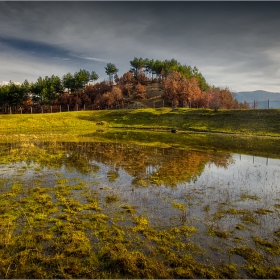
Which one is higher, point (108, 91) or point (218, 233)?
point (108, 91)

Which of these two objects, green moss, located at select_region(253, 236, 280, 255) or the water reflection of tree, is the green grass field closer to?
the water reflection of tree

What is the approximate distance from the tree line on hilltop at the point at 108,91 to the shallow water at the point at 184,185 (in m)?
60.5

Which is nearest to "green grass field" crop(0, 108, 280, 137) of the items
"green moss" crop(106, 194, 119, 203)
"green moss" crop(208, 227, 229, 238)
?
"green moss" crop(106, 194, 119, 203)

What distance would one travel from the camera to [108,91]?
138250mm

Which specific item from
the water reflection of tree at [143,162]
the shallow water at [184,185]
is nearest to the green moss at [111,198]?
the shallow water at [184,185]

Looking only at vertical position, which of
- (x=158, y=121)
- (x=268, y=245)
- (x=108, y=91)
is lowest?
(x=268, y=245)

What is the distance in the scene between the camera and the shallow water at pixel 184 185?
10867 millimetres

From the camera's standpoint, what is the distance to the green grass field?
6091 centimetres

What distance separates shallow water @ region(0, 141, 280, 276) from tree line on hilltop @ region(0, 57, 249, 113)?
60451 millimetres

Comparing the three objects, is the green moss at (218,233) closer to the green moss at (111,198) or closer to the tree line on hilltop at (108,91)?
the green moss at (111,198)

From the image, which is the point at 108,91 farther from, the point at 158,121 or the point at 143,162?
the point at 143,162

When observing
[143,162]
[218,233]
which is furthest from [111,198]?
[143,162]

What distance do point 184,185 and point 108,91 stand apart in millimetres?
127171

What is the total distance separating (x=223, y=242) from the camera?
9797mm
